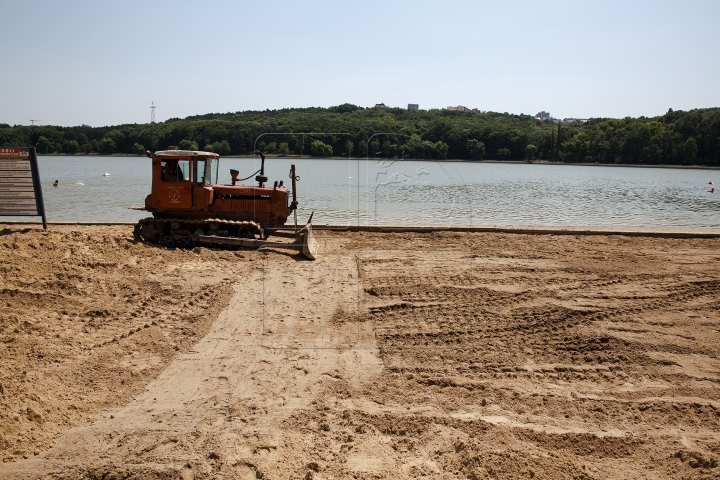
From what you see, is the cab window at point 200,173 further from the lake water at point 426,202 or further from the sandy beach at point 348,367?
the lake water at point 426,202

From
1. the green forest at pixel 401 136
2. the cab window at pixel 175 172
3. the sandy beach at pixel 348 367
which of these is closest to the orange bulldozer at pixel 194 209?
the cab window at pixel 175 172

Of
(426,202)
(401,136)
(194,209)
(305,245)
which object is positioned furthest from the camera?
(426,202)

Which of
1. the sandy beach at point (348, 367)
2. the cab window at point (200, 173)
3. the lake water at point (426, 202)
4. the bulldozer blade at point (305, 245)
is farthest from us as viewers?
the lake water at point (426, 202)

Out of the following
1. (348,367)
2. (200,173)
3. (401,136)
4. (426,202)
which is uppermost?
(401,136)

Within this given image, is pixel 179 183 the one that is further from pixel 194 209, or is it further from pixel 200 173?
pixel 194 209

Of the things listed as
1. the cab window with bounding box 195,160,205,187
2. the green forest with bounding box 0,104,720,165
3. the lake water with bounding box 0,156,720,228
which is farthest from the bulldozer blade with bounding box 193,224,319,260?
the lake water with bounding box 0,156,720,228

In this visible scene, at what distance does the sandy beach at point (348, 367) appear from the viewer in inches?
173

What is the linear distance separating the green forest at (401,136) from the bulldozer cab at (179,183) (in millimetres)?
1699

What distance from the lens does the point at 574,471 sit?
4246mm

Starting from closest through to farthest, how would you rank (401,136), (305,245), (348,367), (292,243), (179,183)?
1. (348,367)
2. (305,245)
3. (292,243)
4. (179,183)
5. (401,136)

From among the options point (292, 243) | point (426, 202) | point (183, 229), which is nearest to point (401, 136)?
point (426, 202)

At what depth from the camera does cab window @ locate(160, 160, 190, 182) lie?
482 inches

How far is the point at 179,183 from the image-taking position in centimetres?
1222

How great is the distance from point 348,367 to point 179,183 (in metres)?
7.80
